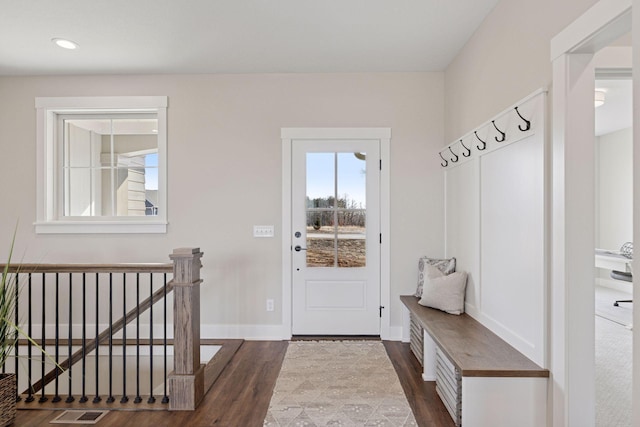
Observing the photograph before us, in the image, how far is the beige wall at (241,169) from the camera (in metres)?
3.80

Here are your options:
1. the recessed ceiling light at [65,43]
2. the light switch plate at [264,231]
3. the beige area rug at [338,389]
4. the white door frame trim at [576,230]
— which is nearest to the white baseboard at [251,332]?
the beige area rug at [338,389]

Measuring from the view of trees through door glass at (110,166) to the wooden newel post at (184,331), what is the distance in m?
1.80

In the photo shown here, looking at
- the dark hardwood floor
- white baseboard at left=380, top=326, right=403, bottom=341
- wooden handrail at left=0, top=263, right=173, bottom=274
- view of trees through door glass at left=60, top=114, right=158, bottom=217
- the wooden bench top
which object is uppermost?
view of trees through door glass at left=60, top=114, right=158, bottom=217

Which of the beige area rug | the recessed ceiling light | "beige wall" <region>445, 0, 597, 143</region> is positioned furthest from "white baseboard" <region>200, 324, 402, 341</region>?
the recessed ceiling light

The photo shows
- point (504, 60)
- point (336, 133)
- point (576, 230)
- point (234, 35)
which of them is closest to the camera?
point (576, 230)

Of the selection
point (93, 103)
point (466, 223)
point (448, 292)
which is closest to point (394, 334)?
point (448, 292)

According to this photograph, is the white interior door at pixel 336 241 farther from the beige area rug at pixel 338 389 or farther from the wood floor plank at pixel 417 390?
the wood floor plank at pixel 417 390

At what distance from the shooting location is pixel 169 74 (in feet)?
12.5

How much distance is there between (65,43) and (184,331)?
259 cm

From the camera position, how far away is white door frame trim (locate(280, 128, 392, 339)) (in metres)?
3.77

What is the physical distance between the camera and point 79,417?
7.66 ft

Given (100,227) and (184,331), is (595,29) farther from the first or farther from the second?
(100,227)

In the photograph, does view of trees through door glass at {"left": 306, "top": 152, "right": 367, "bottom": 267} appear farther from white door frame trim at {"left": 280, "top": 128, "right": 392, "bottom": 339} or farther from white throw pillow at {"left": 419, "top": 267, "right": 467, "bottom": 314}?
white throw pillow at {"left": 419, "top": 267, "right": 467, "bottom": 314}

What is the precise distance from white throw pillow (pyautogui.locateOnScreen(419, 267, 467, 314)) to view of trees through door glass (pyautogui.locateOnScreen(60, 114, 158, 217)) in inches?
111
